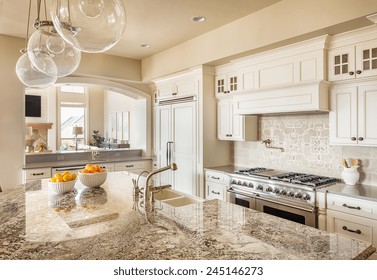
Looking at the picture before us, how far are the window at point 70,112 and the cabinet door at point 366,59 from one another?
9492mm

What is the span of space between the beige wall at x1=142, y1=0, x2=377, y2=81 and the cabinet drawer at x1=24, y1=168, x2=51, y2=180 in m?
2.46

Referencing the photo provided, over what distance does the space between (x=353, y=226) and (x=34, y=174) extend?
4016 millimetres

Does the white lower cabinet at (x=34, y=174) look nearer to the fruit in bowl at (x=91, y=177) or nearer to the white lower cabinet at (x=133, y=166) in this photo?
the white lower cabinet at (x=133, y=166)

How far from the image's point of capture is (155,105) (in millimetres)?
5152

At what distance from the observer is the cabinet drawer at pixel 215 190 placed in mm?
3605

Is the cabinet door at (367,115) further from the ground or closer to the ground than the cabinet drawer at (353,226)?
further from the ground

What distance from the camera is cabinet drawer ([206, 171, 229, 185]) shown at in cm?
356

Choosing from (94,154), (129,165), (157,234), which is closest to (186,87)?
(129,165)

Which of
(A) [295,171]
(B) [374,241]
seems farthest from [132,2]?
(B) [374,241]

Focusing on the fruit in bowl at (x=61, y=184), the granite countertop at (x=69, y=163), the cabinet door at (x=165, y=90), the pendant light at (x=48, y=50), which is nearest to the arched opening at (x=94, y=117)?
the granite countertop at (x=69, y=163)

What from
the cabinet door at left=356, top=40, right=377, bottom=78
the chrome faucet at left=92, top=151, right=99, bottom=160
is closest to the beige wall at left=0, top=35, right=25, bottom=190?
the chrome faucet at left=92, top=151, right=99, bottom=160

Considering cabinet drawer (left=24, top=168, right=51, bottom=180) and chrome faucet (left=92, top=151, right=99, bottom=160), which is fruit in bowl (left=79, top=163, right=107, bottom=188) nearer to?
cabinet drawer (left=24, top=168, right=51, bottom=180)
